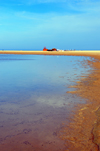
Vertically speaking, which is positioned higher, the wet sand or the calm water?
the calm water

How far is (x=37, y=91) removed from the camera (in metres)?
8.27

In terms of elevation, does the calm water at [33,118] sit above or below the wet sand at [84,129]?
above

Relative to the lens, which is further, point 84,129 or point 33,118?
point 33,118

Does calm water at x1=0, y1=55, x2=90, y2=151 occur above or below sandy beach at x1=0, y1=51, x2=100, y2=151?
above

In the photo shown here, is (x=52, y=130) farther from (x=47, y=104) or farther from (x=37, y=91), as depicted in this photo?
(x=37, y=91)

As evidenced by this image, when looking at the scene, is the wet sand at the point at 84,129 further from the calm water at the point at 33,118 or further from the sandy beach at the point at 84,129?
the calm water at the point at 33,118

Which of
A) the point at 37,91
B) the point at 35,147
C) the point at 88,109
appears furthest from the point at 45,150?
the point at 37,91

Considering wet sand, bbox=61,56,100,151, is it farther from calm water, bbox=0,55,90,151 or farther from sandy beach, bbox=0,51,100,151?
calm water, bbox=0,55,90,151

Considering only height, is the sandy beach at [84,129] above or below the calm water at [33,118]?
below

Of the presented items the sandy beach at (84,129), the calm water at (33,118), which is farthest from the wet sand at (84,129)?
the calm water at (33,118)

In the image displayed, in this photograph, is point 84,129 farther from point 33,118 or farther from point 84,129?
point 33,118

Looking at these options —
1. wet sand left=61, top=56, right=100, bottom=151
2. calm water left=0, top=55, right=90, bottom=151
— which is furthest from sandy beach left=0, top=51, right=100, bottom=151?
calm water left=0, top=55, right=90, bottom=151

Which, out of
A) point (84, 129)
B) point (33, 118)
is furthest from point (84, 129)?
point (33, 118)

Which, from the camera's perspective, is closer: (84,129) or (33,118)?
(84,129)
